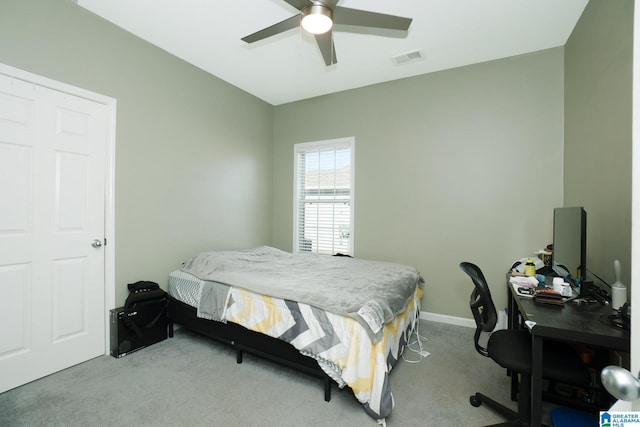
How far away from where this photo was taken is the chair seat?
1.42m

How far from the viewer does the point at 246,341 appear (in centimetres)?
235

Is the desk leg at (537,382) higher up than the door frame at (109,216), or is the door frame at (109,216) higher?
the door frame at (109,216)

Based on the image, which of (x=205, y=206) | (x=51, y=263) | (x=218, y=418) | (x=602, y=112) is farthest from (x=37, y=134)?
(x=602, y=112)

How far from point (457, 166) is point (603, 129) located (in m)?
1.35

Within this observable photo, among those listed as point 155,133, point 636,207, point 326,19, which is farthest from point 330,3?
point 155,133

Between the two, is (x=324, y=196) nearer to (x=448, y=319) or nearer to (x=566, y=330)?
(x=448, y=319)

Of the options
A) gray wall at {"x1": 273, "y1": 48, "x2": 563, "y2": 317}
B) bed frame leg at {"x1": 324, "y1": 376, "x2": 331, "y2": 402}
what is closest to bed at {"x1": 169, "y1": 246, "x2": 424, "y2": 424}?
bed frame leg at {"x1": 324, "y1": 376, "x2": 331, "y2": 402}

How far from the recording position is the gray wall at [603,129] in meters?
1.71

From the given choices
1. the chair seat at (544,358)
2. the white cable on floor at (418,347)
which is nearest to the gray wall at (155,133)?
the white cable on floor at (418,347)

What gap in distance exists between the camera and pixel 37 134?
2166 millimetres

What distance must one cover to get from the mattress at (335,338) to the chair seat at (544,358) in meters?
0.65

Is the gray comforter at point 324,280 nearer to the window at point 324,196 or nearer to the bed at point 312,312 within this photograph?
the bed at point 312,312

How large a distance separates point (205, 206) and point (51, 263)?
148 centimetres

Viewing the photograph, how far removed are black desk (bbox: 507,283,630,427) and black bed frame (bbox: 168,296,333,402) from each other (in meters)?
1.15
